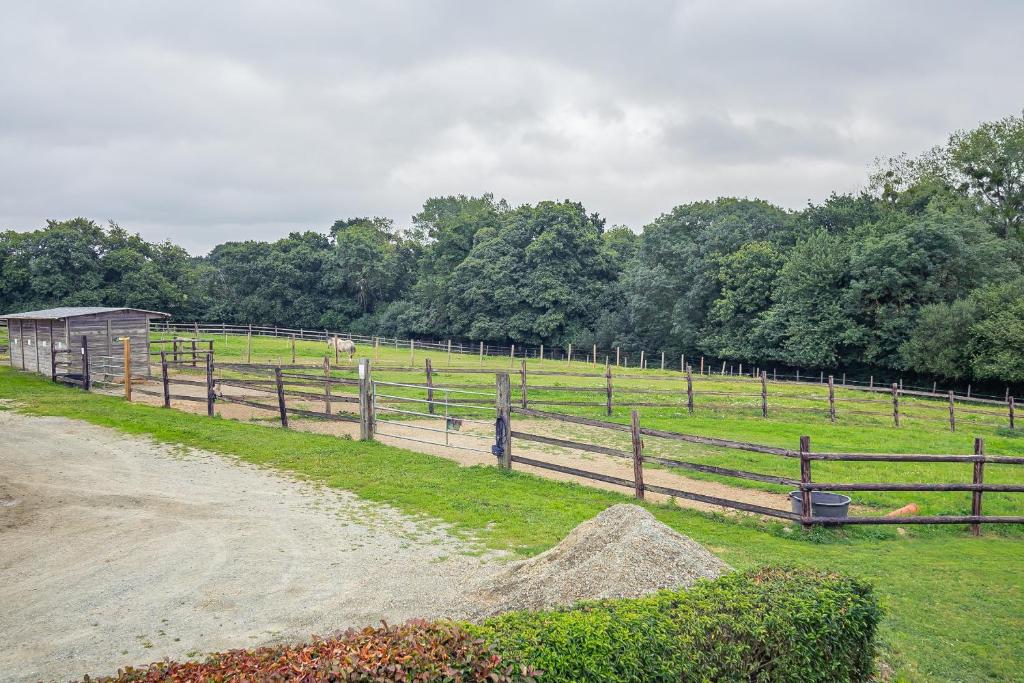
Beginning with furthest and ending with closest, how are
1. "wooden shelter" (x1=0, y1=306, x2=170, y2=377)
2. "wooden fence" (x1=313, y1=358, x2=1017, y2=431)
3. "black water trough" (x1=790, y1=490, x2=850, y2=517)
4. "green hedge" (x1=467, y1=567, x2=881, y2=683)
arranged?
"wooden shelter" (x1=0, y1=306, x2=170, y2=377)
"wooden fence" (x1=313, y1=358, x2=1017, y2=431)
"black water trough" (x1=790, y1=490, x2=850, y2=517)
"green hedge" (x1=467, y1=567, x2=881, y2=683)

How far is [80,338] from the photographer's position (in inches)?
924

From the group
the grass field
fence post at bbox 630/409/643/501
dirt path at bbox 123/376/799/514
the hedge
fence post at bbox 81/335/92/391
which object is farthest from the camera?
fence post at bbox 81/335/92/391

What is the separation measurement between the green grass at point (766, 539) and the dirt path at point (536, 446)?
3.02 feet

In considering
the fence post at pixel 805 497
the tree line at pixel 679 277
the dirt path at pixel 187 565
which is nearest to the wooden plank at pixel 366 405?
the dirt path at pixel 187 565

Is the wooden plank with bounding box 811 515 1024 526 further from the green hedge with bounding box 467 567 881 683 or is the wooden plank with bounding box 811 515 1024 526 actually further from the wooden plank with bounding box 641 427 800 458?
the green hedge with bounding box 467 567 881 683

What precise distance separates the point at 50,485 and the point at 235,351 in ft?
93.9

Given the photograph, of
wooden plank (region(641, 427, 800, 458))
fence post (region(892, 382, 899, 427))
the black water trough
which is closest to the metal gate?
wooden plank (region(641, 427, 800, 458))

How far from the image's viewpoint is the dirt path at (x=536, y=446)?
38.5 ft

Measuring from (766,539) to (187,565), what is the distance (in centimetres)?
691

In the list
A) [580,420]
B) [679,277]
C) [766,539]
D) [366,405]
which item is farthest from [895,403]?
[679,277]

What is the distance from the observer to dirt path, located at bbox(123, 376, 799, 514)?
1173 cm

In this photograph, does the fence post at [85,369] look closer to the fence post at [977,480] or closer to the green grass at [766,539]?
the green grass at [766,539]

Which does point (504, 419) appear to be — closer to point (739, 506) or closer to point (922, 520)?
point (739, 506)

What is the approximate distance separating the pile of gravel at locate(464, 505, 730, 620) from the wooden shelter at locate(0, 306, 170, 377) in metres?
21.9
